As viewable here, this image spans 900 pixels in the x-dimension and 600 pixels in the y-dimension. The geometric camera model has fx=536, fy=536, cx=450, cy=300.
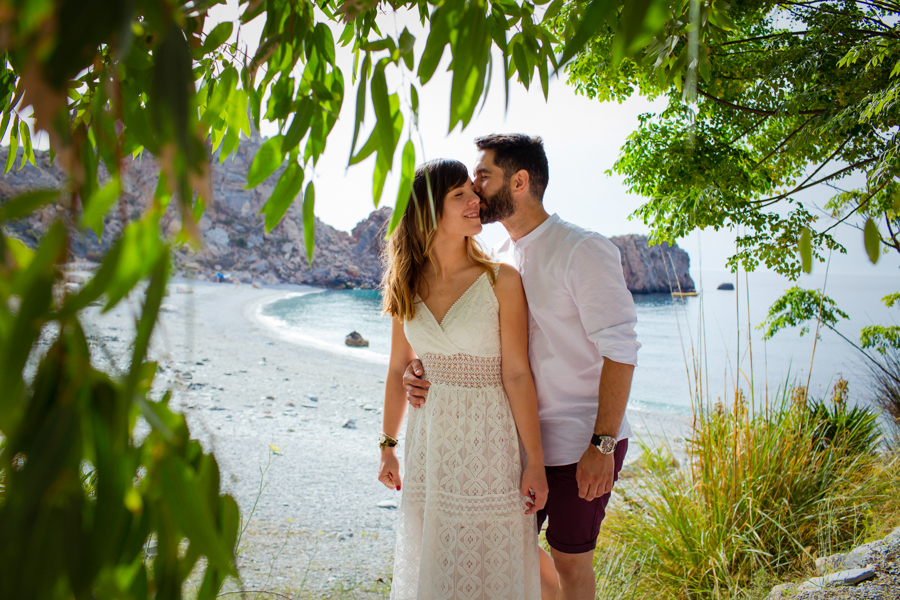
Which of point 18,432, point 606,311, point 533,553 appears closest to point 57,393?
point 18,432

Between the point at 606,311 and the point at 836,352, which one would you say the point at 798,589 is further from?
the point at 836,352

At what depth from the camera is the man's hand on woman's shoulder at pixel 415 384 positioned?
2100mm

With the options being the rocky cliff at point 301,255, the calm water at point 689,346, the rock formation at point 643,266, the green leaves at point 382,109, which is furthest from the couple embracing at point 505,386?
the rock formation at point 643,266

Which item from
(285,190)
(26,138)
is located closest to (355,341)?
(26,138)

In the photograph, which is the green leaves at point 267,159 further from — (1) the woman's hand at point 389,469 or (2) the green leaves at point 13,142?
(1) the woman's hand at point 389,469

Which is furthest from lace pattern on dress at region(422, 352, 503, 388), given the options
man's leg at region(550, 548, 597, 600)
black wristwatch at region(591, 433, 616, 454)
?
man's leg at region(550, 548, 597, 600)

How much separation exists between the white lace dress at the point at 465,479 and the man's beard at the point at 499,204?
31 centimetres

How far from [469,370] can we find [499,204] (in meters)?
0.69

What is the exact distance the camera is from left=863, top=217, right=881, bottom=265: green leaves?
29.5 inches

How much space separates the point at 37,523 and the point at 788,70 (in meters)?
5.66

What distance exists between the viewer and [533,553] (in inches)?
78.0

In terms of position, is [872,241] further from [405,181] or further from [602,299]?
[602,299]

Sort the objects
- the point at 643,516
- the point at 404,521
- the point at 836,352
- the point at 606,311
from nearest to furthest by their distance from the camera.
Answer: the point at 606,311 < the point at 404,521 < the point at 643,516 < the point at 836,352

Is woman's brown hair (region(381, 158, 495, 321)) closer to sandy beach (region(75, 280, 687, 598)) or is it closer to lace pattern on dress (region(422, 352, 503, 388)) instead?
lace pattern on dress (region(422, 352, 503, 388))
